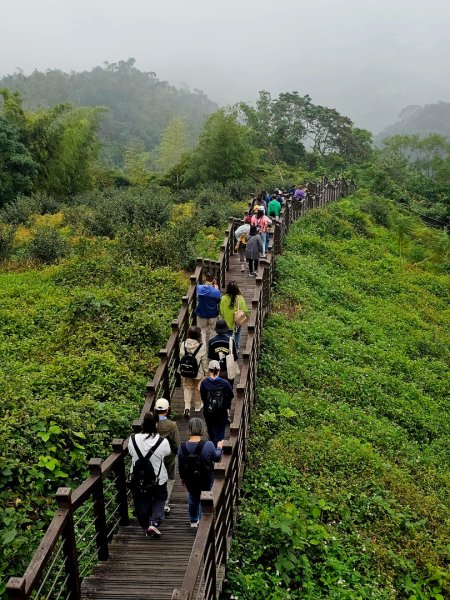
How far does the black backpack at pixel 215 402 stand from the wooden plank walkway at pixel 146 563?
1.10 meters

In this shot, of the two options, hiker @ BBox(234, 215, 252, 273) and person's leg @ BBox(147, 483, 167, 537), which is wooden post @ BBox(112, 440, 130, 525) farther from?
hiker @ BBox(234, 215, 252, 273)

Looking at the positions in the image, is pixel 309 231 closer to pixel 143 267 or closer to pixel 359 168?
pixel 143 267

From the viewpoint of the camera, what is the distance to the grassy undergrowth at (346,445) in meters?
7.30

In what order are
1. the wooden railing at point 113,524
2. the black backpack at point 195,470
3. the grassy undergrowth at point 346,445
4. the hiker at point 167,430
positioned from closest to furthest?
the wooden railing at point 113,524 → the black backpack at point 195,470 → the hiker at point 167,430 → the grassy undergrowth at point 346,445

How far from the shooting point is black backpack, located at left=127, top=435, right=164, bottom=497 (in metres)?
6.50

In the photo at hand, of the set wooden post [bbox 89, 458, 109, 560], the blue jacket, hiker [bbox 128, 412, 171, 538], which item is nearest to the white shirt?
hiker [bbox 128, 412, 171, 538]

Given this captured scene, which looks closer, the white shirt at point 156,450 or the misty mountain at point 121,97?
the white shirt at point 156,450

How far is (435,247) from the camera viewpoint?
30.4m

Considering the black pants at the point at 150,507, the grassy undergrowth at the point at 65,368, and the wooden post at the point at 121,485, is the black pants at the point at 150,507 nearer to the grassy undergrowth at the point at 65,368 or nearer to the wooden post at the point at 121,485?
the wooden post at the point at 121,485

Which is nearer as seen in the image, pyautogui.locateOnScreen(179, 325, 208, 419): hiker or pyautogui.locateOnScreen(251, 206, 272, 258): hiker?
pyautogui.locateOnScreen(179, 325, 208, 419): hiker

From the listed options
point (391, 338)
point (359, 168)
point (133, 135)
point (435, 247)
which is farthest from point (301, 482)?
point (133, 135)

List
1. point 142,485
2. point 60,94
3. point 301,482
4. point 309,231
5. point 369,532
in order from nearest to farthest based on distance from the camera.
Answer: point 142,485 → point 369,532 → point 301,482 → point 309,231 → point 60,94

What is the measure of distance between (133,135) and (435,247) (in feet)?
320

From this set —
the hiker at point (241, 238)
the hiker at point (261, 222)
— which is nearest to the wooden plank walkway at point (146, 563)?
the hiker at point (241, 238)
